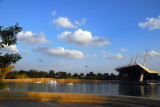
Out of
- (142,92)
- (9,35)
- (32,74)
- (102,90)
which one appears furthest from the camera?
(32,74)

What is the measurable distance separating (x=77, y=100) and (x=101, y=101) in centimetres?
180

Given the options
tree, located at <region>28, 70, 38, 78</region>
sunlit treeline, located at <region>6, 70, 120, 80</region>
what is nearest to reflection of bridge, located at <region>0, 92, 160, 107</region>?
sunlit treeline, located at <region>6, 70, 120, 80</region>

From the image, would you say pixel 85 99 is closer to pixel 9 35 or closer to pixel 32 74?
pixel 9 35

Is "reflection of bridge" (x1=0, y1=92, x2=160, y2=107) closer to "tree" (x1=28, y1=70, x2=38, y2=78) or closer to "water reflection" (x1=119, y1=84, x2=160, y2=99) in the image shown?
"water reflection" (x1=119, y1=84, x2=160, y2=99)

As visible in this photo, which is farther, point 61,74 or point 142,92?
point 61,74

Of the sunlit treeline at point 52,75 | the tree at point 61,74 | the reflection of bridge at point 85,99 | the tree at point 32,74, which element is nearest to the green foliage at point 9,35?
the reflection of bridge at point 85,99

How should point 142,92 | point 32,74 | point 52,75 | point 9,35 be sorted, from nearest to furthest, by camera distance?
point 9,35 < point 142,92 < point 32,74 < point 52,75

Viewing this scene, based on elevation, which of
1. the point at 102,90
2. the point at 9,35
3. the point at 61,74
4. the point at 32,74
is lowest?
the point at 102,90

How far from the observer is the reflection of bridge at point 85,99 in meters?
10.5

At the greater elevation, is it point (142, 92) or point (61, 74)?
point (61, 74)

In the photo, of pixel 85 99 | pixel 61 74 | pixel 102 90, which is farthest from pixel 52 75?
pixel 85 99

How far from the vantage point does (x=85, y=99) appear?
38.6ft

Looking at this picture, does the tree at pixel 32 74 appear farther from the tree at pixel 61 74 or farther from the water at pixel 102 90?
the water at pixel 102 90

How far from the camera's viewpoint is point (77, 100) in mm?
11602
